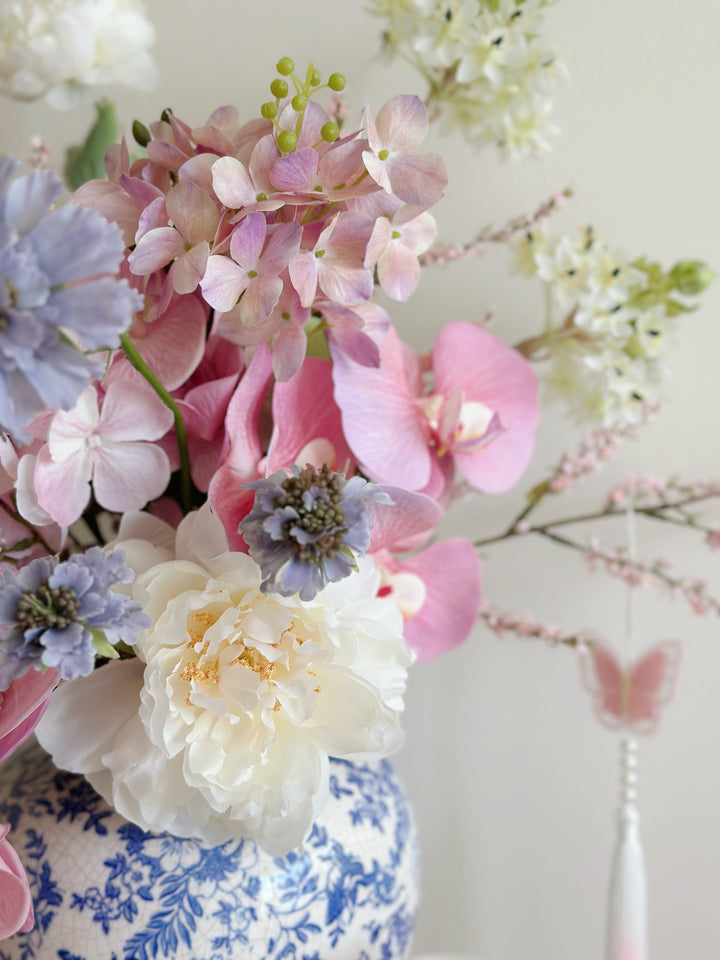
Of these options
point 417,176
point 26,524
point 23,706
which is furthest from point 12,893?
point 417,176

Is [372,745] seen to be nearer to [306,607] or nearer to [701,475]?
[306,607]

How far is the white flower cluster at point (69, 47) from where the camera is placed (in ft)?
2.06

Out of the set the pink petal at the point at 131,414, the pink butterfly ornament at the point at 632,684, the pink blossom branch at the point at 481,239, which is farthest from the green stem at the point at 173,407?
the pink butterfly ornament at the point at 632,684

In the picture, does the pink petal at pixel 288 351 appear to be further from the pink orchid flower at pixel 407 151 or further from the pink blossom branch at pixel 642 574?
the pink blossom branch at pixel 642 574

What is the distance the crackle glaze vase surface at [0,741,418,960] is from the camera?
0.49m

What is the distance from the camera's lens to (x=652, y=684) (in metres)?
0.72

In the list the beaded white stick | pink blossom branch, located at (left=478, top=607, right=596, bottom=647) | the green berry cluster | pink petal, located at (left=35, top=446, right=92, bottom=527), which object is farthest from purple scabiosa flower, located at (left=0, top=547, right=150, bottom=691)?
the beaded white stick

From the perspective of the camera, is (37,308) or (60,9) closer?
(37,308)

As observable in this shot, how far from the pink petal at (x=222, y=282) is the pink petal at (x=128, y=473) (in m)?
0.10

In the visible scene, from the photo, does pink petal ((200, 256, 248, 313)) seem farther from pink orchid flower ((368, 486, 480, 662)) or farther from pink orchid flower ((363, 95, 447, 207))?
pink orchid flower ((368, 486, 480, 662))

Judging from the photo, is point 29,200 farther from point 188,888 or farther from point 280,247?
point 188,888

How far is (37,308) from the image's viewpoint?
31 cm

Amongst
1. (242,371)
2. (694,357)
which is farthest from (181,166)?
(694,357)

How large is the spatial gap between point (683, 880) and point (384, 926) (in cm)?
37
